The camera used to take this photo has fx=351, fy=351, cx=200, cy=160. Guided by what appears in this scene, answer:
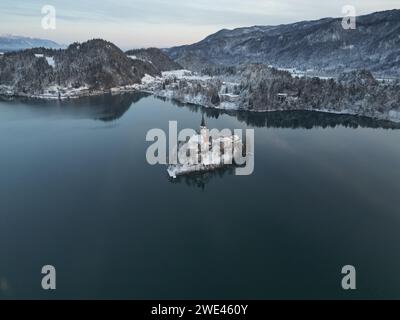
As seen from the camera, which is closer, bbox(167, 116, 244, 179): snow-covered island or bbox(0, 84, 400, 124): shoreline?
bbox(167, 116, 244, 179): snow-covered island

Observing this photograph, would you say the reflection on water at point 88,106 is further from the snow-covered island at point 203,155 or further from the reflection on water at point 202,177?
the reflection on water at point 202,177

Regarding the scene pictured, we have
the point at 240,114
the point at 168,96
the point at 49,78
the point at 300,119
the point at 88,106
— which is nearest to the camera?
the point at 300,119

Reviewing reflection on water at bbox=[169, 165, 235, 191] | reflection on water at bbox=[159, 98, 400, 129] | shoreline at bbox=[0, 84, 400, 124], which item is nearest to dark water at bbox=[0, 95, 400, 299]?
reflection on water at bbox=[169, 165, 235, 191]

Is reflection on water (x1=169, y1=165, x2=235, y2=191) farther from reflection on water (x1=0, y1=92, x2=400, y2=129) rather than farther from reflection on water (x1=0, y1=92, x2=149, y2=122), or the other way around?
reflection on water (x1=0, y1=92, x2=149, y2=122)

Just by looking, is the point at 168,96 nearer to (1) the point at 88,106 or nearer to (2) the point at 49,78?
(1) the point at 88,106

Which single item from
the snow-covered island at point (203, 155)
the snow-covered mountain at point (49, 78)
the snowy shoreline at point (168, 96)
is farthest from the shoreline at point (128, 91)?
the snow-covered island at point (203, 155)

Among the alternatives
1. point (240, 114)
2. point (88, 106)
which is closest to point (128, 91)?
point (88, 106)

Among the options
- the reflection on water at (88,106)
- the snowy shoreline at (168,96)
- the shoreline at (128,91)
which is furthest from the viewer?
the snowy shoreline at (168,96)

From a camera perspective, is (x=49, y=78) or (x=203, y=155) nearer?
(x=203, y=155)
